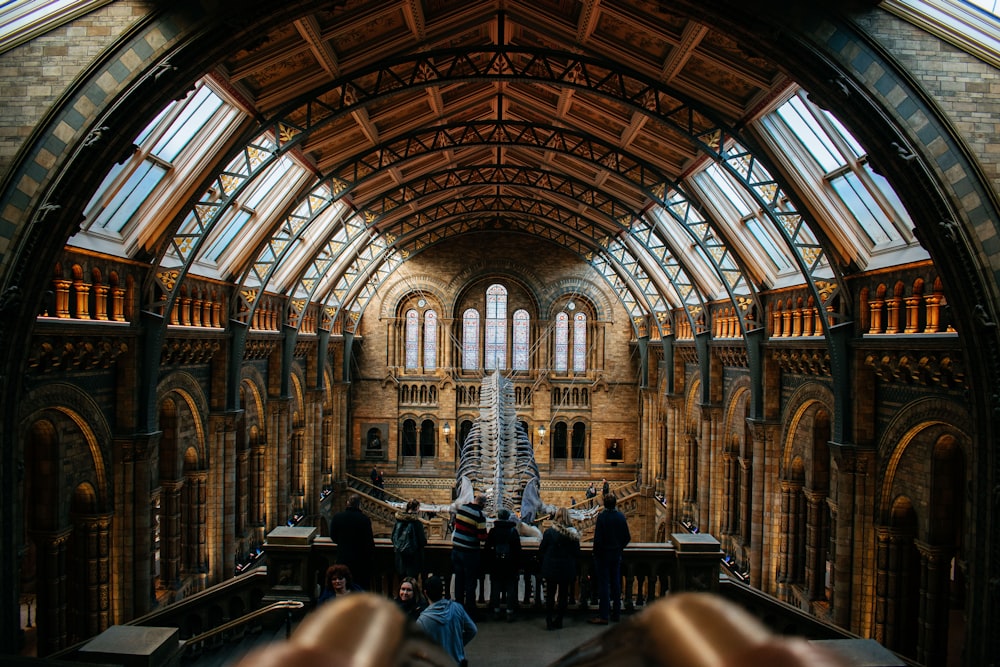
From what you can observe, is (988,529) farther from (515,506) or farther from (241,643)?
(515,506)

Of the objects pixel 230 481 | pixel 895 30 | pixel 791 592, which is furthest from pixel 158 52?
pixel 791 592

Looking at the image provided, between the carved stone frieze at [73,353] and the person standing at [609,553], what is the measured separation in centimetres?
764

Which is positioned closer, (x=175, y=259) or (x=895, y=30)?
(x=895, y=30)

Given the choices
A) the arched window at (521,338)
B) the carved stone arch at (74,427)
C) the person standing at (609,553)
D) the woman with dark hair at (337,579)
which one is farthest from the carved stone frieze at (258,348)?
the arched window at (521,338)

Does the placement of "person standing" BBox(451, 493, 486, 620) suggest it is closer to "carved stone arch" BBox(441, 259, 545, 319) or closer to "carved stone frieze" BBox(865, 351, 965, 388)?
"carved stone frieze" BBox(865, 351, 965, 388)

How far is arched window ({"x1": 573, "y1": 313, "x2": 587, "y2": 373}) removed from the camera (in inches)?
1351

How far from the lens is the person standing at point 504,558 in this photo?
830 centimetres

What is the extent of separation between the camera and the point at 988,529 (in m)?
8.08

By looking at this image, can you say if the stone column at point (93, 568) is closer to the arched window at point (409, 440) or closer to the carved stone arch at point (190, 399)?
the carved stone arch at point (190, 399)

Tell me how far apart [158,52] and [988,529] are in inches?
425

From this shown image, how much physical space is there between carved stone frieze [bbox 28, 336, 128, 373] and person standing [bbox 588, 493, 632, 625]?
301 inches

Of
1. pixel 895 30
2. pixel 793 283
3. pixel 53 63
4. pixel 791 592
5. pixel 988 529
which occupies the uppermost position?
pixel 895 30

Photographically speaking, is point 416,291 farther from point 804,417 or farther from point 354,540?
point 354,540

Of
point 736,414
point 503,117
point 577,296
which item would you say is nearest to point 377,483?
point 577,296
